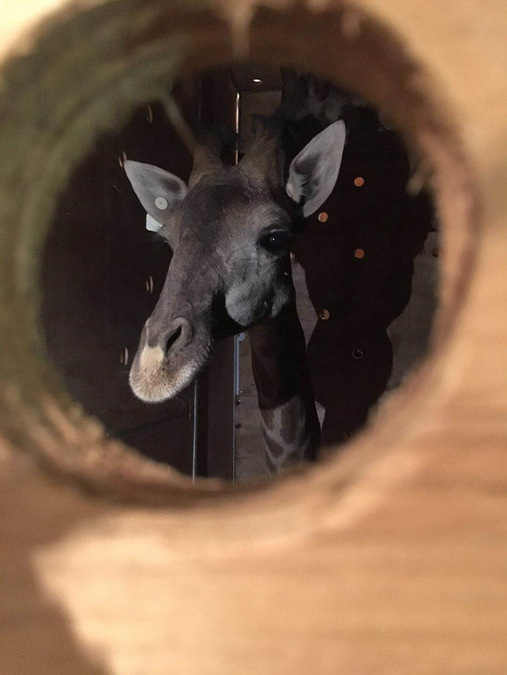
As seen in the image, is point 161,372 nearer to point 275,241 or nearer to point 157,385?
point 157,385

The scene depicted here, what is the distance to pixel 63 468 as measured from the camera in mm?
228

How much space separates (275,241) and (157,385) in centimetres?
29

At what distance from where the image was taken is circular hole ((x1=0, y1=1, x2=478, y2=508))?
21 centimetres

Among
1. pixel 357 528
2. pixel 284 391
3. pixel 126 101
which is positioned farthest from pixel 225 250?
pixel 357 528

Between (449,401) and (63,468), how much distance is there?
6.2 inches

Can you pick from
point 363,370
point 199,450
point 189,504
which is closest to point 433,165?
point 189,504

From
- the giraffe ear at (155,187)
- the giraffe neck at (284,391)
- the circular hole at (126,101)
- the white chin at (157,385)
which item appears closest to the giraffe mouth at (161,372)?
the white chin at (157,385)

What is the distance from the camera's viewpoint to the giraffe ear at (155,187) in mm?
961

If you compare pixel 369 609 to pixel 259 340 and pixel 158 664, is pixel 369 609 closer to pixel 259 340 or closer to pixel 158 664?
pixel 158 664

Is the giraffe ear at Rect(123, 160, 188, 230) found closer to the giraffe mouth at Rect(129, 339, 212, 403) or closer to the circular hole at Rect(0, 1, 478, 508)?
the giraffe mouth at Rect(129, 339, 212, 403)

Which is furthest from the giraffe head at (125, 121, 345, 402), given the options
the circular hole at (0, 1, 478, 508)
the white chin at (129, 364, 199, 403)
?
the circular hole at (0, 1, 478, 508)

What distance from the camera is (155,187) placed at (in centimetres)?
99

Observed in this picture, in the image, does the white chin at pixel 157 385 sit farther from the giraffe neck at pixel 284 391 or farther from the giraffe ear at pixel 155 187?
the giraffe ear at pixel 155 187

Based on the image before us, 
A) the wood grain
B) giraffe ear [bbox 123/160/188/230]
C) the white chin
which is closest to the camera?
the wood grain
